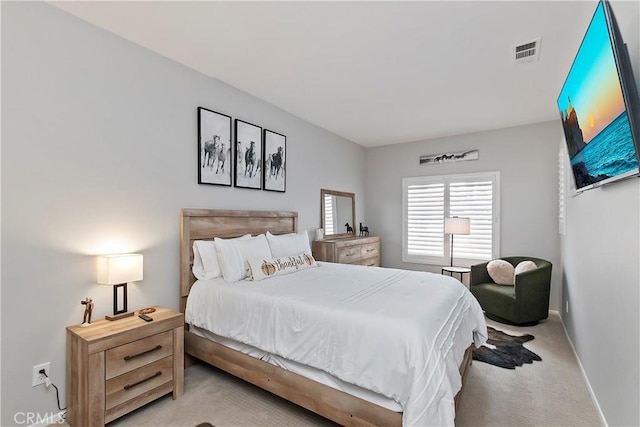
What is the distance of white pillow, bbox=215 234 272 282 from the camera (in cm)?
264

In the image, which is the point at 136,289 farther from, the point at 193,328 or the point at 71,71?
the point at 71,71

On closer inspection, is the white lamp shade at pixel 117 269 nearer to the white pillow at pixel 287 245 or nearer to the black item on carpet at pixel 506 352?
the white pillow at pixel 287 245

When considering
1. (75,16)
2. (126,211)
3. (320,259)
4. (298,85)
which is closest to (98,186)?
(126,211)

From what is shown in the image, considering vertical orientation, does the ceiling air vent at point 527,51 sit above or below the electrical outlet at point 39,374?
above

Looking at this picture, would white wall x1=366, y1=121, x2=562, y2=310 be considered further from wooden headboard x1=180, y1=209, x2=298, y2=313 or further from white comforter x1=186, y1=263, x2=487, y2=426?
wooden headboard x1=180, y1=209, x2=298, y2=313

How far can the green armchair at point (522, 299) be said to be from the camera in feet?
11.8

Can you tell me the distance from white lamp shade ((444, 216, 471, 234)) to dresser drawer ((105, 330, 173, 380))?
3.95m

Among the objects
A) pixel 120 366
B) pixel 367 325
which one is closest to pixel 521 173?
pixel 367 325

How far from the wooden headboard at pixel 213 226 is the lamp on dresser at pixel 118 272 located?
522 mm

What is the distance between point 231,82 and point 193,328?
95.1 inches

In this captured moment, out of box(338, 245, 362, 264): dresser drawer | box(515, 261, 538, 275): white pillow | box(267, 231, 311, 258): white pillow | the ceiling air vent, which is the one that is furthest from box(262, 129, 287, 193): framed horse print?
box(515, 261, 538, 275): white pillow

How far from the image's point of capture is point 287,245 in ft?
11.1

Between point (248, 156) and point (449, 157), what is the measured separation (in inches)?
134

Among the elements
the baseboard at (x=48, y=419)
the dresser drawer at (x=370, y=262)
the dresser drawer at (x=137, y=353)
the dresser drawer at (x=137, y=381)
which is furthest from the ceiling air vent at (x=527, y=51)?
the baseboard at (x=48, y=419)
